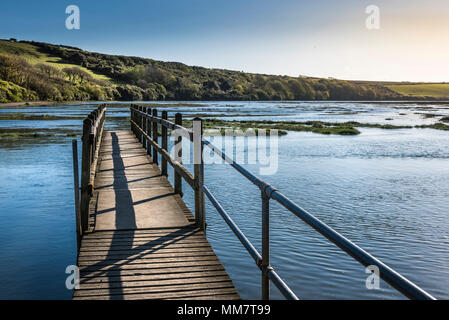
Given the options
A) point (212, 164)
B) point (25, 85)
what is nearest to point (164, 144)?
→ point (212, 164)

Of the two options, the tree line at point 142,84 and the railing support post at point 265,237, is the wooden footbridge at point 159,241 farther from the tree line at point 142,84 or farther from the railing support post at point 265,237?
the tree line at point 142,84

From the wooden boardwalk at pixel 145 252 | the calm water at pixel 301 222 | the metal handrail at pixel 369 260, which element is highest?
the metal handrail at pixel 369 260

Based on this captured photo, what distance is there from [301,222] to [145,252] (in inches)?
179

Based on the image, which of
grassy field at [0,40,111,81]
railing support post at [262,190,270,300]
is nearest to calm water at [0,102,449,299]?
railing support post at [262,190,270,300]

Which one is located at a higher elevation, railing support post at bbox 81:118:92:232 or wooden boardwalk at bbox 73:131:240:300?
railing support post at bbox 81:118:92:232

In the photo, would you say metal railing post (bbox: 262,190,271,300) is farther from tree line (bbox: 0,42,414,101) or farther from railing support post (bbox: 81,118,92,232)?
tree line (bbox: 0,42,414,101)

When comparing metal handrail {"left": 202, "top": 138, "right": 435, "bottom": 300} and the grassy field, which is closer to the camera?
metal handrail {"left": 202, "top": 138, "right": 435, "bottom": 300}

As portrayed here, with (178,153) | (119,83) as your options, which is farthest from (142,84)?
(178,153)

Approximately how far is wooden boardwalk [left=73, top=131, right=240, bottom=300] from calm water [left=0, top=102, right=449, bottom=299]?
3.47 ft

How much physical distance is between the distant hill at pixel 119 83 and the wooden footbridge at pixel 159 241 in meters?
77.7

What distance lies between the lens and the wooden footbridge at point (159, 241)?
3.25 metres

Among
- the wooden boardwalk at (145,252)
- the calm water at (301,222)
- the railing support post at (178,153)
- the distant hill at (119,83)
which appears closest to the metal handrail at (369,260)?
the wooden boardwalk at (145,252)

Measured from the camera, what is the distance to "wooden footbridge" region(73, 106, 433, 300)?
3252 millimetres

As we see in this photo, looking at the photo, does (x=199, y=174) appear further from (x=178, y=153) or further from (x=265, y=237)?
(x=178, y=153)
